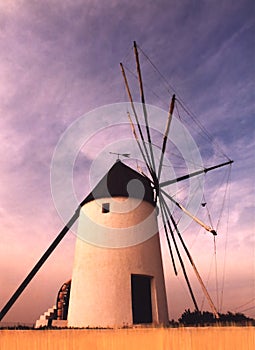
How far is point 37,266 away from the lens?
13977 millimetres

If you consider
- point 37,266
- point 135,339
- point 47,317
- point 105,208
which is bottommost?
point 135,339

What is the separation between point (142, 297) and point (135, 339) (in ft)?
29.6

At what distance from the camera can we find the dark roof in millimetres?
13805

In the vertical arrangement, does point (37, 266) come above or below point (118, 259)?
above

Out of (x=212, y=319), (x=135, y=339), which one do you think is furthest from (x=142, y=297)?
(x=135, y=339)

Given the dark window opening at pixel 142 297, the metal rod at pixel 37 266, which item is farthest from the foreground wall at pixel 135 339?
the dark window opening at pixel 142 297

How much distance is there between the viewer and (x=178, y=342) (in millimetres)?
4496

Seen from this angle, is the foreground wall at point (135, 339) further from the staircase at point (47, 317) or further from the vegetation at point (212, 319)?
the staircase at point (47, 317)

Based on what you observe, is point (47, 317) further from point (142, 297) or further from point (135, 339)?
point (135, 339)

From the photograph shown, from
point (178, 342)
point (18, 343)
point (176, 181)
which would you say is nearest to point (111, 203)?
point (176, 181)

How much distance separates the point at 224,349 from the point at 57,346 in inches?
123

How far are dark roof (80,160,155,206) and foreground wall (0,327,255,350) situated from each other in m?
7.71

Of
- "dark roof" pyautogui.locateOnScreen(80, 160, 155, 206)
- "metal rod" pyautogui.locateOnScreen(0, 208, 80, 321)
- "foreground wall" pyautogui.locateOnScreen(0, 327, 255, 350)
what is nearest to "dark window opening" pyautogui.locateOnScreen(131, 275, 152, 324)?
"dark roof" pyautogui.locateOnScreen(80, 160, 155, 206)

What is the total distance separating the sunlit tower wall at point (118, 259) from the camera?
11.7 meters
